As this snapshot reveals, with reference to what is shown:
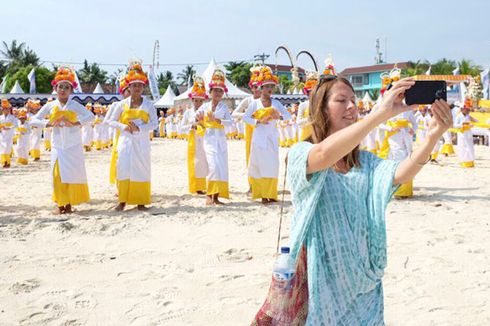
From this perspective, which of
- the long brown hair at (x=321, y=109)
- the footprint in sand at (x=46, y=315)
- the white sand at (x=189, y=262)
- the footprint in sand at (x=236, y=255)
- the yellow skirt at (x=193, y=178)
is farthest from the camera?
the yellow skirt at (x=193, y=178)

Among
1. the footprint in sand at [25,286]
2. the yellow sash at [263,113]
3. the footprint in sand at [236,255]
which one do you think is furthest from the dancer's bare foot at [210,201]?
the footprint in sand at [25,286]

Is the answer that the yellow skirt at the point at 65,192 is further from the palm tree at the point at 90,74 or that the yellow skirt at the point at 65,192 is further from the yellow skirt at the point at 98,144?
the palm tree at the point at 90,74

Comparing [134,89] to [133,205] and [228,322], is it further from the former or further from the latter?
[228,322]

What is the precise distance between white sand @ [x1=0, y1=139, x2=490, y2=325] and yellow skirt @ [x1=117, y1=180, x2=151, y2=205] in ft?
0.58

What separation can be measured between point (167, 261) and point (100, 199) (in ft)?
13.4

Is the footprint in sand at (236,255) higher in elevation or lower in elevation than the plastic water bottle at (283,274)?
lower

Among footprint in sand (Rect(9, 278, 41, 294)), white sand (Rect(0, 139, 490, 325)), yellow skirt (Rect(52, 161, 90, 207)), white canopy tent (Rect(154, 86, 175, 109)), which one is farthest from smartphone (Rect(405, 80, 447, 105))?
white canopy tent (Rect(154, 86, 175, 109))

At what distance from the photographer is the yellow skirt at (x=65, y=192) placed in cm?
711

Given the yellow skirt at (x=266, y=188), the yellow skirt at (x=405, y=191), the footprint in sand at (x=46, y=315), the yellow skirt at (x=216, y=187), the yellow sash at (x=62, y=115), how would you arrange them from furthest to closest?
the yellow skirt at (x=405, y=191) → the yellow skirt at (x=266, y=188) → the yellow skirt at (x=216, y=187) → the yellow sash at (x=62, y=115) → the footprint in sand at (x=46, y=315)

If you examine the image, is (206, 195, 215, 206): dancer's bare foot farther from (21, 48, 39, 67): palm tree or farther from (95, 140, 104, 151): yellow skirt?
(21, 48, 39, 67): palm tree

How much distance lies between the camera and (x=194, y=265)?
4.71 metres

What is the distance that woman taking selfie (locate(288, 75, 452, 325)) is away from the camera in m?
1.79

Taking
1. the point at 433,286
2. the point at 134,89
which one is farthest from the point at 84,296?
the point at 134,89

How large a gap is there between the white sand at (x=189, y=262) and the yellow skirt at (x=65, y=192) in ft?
0.89
